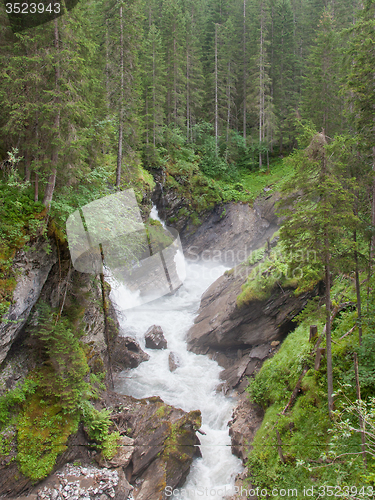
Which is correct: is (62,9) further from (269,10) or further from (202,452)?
(269,10)

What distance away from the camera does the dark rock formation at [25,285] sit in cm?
766

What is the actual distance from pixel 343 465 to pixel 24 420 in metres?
8.15

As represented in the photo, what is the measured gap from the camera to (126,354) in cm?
1416

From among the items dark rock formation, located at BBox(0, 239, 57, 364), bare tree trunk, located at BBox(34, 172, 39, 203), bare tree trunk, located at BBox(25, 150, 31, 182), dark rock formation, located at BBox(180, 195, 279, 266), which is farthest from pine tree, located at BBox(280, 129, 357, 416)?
dark rock formation, located at BBox(180, 195, 279, 266)

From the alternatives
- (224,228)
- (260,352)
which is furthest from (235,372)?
(224,228)

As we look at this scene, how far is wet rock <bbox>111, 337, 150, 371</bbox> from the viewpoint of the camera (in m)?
13.8

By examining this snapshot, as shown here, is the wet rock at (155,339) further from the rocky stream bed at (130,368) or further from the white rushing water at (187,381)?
the rocky stream bed at (130,368)

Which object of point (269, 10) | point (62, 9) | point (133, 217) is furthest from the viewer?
point (269, 10)

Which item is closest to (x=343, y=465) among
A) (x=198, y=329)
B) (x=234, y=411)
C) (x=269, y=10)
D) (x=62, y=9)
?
(x=234, y=411)

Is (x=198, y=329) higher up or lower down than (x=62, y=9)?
lower down

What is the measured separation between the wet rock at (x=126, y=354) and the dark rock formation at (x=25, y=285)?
6069mm

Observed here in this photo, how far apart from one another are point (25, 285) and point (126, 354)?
24.0 feet

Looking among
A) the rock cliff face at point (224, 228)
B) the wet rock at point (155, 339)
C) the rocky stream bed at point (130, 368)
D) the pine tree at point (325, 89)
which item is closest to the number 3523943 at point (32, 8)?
the rocky stream bed at point (130, 368)

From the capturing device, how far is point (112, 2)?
48.0 ft
